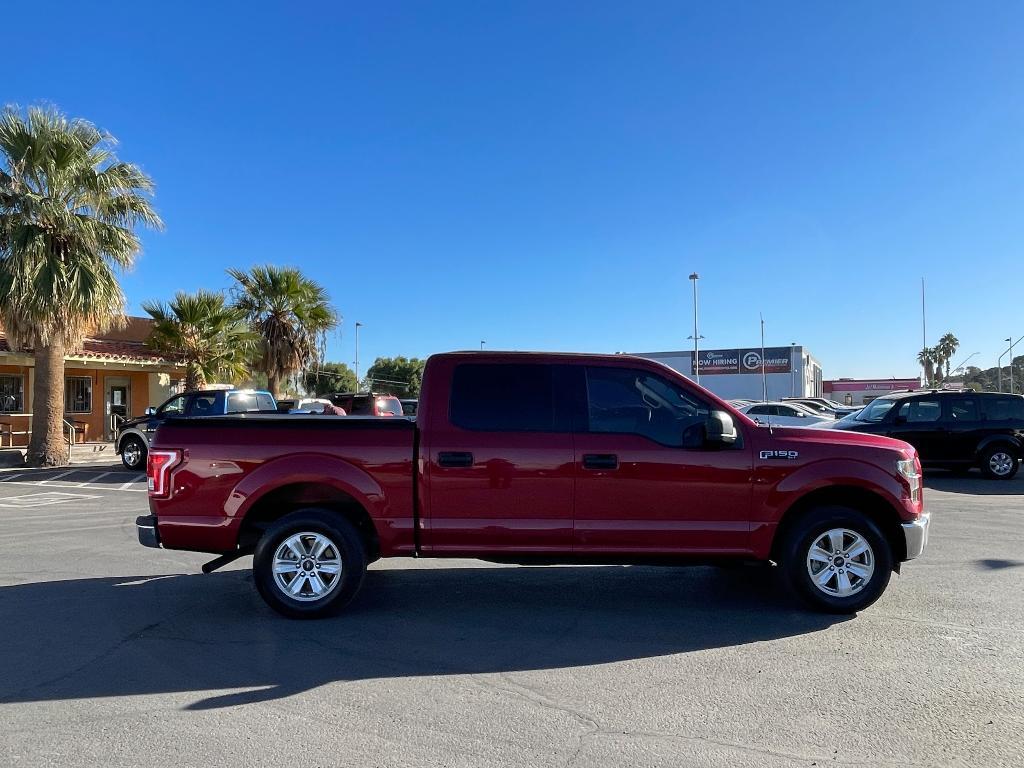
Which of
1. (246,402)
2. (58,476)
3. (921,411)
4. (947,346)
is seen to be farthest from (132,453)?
(947,346)

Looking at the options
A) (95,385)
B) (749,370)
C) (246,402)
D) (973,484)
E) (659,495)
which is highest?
(749,370)

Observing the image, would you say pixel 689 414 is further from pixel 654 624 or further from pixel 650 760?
pixel 650 760

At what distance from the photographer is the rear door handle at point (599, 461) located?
5379mm

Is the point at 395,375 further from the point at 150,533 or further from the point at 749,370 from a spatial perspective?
the point at 150,533

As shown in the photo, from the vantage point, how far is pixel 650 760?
3.41 m

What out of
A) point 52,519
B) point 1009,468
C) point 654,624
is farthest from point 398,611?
point 1009,468

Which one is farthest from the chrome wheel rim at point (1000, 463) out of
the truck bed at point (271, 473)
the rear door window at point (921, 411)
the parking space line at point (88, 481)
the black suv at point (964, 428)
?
the parking space line at point (88, 481)

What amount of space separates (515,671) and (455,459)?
1586 millimetres

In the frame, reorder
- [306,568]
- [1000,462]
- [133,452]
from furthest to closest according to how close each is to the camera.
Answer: [133,452] → [1000,462] → [306,568]

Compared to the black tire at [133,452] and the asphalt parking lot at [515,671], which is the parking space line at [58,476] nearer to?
the black tire at [133,452]

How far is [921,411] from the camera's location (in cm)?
1438

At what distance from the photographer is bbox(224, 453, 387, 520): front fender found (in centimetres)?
544

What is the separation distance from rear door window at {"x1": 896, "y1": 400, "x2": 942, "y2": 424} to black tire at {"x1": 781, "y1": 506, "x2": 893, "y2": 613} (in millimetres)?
10095

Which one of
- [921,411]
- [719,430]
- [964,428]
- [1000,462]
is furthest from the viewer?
[921,411]
